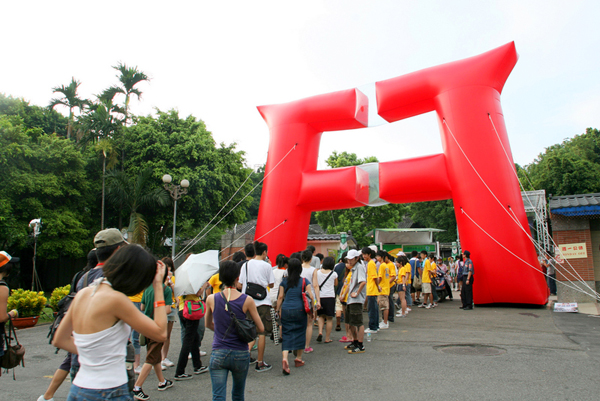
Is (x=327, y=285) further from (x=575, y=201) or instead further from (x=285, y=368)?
(x=575, y=201)

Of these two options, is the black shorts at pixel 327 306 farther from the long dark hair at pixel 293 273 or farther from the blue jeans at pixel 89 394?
the blue jeans at pixel 89 394

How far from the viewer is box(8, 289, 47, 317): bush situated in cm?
934

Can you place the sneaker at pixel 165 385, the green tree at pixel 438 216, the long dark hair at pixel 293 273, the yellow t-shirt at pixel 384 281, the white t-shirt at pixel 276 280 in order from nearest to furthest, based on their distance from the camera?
the sneaker at pixel 165 385
the long dark hair at pixel 293 273
the white t-shirt at pixel 276 280
the yellow t-shirt at pixel 384 281
the green tree at pixel 438 216

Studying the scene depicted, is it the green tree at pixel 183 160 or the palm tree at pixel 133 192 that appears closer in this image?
the palm tree at pixel 133 192

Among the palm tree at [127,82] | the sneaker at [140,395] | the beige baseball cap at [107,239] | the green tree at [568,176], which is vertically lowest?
the sneaker at [140,395]

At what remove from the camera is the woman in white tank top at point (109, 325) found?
2.05 m

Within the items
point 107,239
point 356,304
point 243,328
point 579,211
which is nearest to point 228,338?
point 243,328

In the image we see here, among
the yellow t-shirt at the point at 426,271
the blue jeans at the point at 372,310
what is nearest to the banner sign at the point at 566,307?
the yellow t-shirt at the point at 426,271

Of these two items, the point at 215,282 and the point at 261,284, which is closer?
the point at 261,284

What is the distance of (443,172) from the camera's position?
1123cm

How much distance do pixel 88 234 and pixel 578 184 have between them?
2957 cm

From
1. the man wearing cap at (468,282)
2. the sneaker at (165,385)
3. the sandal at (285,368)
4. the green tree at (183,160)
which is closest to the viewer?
the sneaker at (165,385)

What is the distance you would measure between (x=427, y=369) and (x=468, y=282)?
20.3 feet

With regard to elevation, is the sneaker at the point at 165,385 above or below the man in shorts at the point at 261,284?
below
